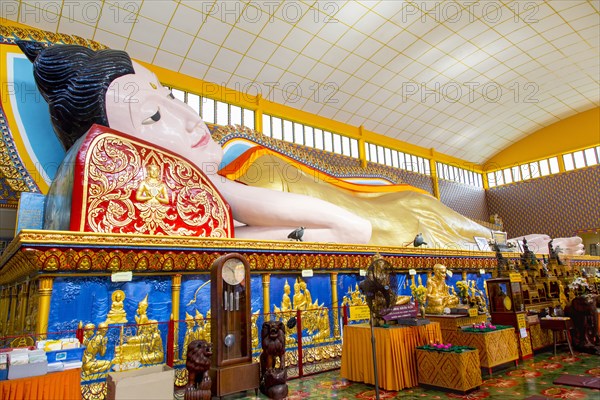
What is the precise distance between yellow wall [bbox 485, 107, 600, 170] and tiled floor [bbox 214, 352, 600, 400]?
48.5ft

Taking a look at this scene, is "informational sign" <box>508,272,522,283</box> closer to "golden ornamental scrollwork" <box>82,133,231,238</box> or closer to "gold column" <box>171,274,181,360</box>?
"golden ornamental scrollwork" <box>82,133,231,238</box>

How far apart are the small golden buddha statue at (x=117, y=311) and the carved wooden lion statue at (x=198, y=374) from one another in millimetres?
991

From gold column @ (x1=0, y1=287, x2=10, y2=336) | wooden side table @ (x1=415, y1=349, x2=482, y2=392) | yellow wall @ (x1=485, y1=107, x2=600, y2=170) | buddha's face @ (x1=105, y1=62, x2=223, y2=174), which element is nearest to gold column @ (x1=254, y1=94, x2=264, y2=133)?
buddha's face @ (x1=105, y1=62, x2=223, y2=174)

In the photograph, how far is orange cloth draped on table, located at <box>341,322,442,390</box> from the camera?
3928 millimetres

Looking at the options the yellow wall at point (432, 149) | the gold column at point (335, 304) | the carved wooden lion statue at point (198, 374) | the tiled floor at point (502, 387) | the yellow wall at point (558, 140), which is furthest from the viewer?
the yellow wall at point (558, 140)

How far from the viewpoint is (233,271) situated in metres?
3.85

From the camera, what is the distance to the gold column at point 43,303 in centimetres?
348

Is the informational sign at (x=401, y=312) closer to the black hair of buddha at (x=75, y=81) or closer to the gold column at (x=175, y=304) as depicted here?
the gold column at (x=175, y=304)

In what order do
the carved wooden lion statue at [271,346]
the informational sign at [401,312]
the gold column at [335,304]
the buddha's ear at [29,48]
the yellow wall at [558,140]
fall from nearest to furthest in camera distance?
the carved wooden lion statue at [271,346] → the informational sign at [401,312] → the buddha's ear at [29,48] → the gold column at [335,304] → the yellow wall at [558,140]

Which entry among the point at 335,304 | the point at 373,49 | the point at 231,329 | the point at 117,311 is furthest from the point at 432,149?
the point at 117,311

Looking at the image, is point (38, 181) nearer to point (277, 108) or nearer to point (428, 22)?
point (277, 108)

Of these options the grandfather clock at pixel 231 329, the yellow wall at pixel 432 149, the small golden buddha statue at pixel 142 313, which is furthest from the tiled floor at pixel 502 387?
the yellow wall at pixel 432 149

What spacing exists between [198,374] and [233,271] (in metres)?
0.96

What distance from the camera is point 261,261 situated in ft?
16.1
